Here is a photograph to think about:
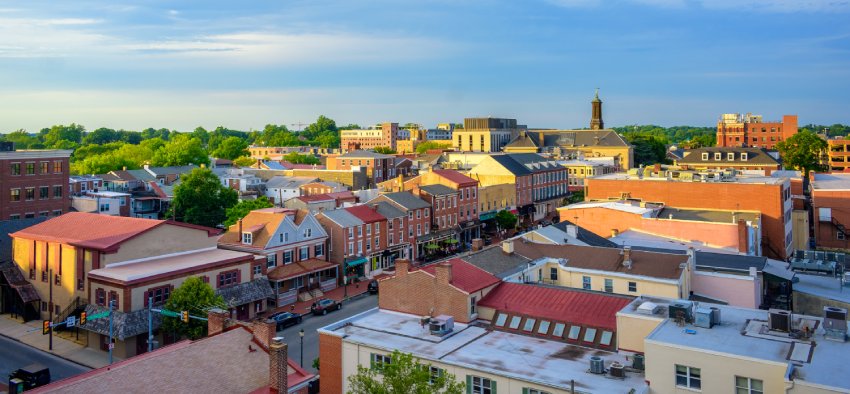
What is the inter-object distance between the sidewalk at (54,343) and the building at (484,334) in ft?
54.3

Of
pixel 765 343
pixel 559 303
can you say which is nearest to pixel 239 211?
pixel 559 303

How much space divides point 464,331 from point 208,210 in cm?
5364

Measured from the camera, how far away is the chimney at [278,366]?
70.1ft

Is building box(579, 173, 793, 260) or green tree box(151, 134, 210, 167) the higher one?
green tree box(151, 134, 210, 167)

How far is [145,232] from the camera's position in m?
42.5

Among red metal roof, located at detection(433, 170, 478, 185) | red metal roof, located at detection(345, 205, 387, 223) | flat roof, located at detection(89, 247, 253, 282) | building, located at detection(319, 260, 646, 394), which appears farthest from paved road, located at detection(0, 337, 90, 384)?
red metal roof, located at detection(433, 170, 478, 185)

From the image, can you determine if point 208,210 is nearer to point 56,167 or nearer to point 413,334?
point 56,167

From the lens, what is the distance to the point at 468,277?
111ft

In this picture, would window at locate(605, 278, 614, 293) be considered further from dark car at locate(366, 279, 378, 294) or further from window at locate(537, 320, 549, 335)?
dark car at locate(366, 279, 378, 294)

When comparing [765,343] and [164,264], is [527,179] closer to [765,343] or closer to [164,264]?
[164,264]

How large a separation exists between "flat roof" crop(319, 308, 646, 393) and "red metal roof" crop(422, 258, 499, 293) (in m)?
2.07

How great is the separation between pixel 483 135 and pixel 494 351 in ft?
447

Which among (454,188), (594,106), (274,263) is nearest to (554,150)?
(594,106)

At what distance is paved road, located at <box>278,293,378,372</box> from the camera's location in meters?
38.1
